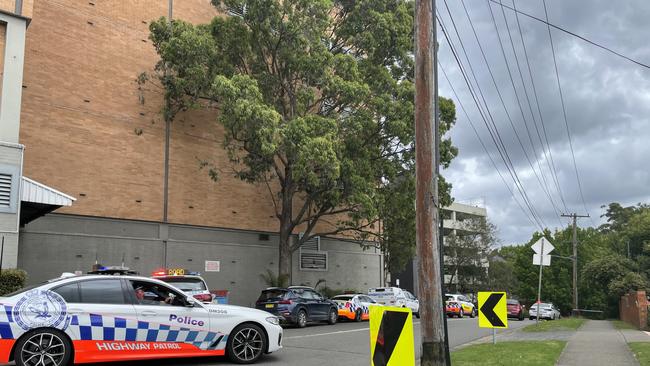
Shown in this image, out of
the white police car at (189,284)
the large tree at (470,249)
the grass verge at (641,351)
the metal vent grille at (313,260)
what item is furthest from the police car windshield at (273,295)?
the large tree at (470,249)

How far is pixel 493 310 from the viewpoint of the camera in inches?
506

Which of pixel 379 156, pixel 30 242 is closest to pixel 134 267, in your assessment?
pixel 30 242

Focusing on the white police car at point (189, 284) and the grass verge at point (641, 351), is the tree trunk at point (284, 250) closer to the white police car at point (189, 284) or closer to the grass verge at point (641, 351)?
the white police car at point (189, 284)

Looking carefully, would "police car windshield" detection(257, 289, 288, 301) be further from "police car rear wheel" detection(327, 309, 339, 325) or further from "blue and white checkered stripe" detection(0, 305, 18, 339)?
"blue and white checkered stripe" detection(0, 305, 18, 339)

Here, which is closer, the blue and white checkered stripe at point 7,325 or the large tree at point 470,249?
the blue and white checkered stripe at point 7,325

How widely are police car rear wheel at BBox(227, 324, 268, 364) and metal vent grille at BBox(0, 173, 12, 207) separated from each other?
10.2 metres

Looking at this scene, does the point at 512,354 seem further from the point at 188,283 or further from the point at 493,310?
the point at 188,283

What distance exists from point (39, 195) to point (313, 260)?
1941cm

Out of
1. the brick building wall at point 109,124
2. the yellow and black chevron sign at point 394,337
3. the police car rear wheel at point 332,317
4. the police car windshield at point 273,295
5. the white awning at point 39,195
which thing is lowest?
the police car rear wheel at point 332,317

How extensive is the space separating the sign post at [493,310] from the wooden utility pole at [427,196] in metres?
3.79

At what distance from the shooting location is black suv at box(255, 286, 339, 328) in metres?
22.6

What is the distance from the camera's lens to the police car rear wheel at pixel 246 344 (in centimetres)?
1068

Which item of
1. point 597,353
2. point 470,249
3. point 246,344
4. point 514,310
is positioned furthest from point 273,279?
point 470,249

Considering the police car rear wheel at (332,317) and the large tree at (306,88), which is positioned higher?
the large tree at (306,88)
